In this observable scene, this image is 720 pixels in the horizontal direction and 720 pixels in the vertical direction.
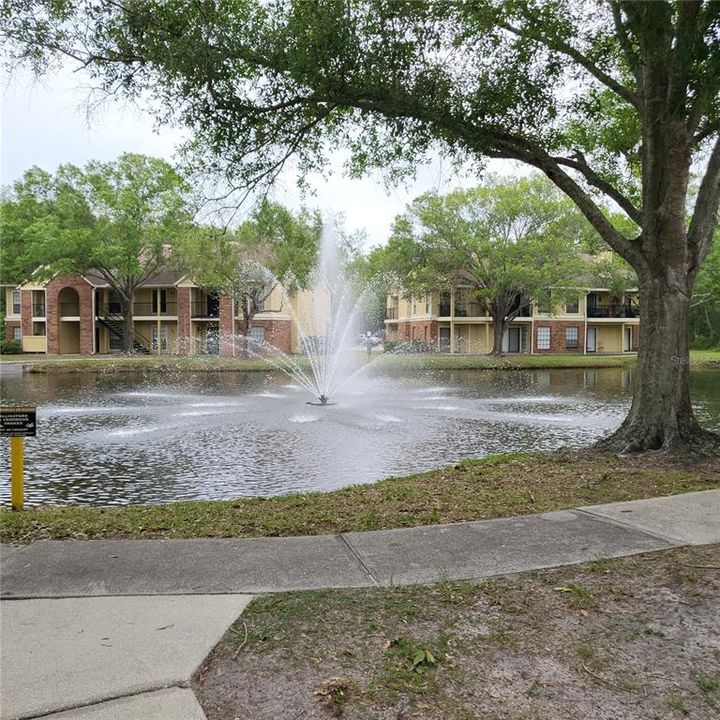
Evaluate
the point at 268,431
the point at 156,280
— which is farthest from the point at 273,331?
the point at 268,431

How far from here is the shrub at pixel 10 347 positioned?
50497 millimetres

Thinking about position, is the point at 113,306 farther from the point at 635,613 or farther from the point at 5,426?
the point at 635,613

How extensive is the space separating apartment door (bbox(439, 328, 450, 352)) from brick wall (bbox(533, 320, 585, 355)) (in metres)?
7.11

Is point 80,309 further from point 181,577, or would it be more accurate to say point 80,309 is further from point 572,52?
point 181,577

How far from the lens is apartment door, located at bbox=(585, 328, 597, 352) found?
57853 millimetres

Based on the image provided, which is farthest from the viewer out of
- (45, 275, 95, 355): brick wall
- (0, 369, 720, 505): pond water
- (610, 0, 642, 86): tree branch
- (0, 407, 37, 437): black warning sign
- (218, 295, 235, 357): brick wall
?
(45, 275, 95, 355): brick wall

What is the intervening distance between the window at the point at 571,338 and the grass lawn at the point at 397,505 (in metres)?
49.0

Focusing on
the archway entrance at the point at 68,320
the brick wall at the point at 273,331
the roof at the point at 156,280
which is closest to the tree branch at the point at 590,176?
the brick wall at the point at 273,331

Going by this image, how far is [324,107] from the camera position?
9.32 metres

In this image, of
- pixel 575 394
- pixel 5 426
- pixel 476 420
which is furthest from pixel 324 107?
pixel 575 394

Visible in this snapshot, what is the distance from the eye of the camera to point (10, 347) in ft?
167

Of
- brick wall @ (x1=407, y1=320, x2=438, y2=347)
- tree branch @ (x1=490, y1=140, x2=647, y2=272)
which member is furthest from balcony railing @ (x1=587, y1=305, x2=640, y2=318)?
tree branch @ (x1=490, y1=140, x2=647, y2=272)

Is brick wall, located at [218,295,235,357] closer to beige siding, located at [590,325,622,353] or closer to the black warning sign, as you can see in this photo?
beige siding, located at [590,325,622,353]

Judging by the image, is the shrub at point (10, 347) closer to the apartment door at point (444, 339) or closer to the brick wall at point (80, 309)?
the brick wall at point (80, 309)
